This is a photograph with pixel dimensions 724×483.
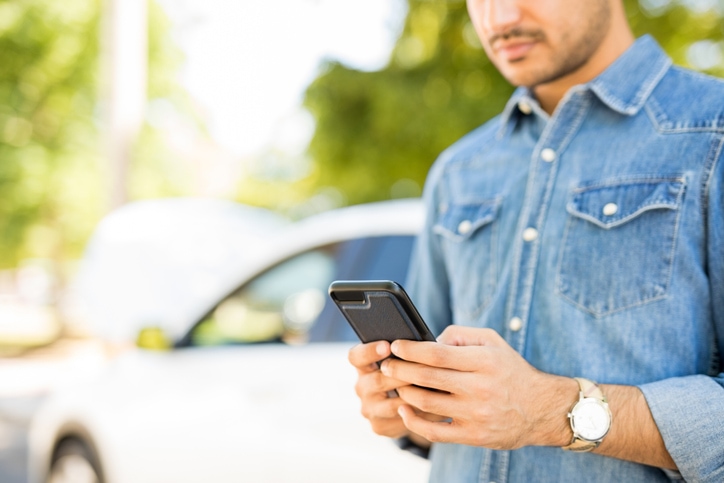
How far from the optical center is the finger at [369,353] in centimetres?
134

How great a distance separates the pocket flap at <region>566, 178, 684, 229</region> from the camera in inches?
55.1

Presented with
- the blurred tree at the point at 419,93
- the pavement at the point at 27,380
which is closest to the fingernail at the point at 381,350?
the pavement at the point at 27,380

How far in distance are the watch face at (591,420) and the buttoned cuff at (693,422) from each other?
85 millimetres

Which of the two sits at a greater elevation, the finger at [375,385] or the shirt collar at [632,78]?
the shirt collar at [632,78]

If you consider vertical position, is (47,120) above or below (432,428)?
below

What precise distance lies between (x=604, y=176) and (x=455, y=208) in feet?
1.25

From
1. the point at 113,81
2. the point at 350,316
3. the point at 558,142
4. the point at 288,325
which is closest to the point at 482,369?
the point at 350,316

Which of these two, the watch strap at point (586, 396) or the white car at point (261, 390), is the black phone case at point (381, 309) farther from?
the white car at point (261, 390)

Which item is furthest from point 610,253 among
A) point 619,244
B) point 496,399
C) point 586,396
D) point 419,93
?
point 419,93

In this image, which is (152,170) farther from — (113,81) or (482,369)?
(482,369)

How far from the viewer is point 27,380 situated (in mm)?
11219

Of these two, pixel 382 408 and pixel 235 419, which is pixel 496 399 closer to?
pixel 382 408

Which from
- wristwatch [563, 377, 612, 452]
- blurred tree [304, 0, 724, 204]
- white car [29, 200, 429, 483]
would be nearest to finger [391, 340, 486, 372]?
wristwatch [563, 377, 612, 452]

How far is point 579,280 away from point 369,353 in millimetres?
441
